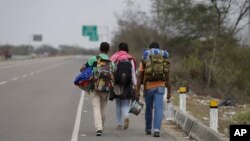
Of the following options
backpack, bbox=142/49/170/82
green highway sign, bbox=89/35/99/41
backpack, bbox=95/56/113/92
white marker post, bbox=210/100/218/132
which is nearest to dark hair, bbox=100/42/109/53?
backpack, bbox=95/56/113/92

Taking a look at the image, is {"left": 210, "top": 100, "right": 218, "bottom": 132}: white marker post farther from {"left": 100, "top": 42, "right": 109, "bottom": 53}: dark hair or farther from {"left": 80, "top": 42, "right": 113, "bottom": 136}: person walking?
{"left": 100, "top": 42, "right": 109, "bottom": 53}: dark hair

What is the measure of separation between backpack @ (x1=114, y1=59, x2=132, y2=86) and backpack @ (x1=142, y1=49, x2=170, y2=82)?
62 centimetres

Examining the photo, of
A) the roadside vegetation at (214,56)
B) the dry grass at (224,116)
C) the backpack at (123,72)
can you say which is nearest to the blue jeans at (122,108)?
the backpack at (123,72)

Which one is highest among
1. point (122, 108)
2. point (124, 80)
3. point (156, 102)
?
point (124, 80)

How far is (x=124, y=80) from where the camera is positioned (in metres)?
12.9

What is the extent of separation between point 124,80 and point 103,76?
1.88ft

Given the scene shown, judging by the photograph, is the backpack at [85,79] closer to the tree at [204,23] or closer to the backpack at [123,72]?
the backpack at [123,72]

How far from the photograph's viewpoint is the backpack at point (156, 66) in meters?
12.4

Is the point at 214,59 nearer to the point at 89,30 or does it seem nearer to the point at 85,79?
the point at 85,79

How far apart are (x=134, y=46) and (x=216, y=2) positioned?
30.7 meters

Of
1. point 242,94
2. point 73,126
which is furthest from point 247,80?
point 73,126

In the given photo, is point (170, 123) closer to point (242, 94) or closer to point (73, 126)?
point (73, 126)

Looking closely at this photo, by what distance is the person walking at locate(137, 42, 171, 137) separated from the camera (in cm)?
1238

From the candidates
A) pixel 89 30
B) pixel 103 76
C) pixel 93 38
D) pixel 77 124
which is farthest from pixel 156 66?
pixel 93 38
